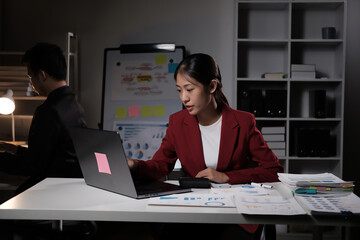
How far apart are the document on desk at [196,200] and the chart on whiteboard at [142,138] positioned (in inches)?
88.0

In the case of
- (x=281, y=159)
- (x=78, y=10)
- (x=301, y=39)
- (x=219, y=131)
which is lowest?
(x=281, y=159)

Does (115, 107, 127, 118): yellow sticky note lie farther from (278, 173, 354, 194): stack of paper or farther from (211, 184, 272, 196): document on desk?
(278, 173, 354, 194): stack of paper

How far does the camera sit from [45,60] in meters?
2.34

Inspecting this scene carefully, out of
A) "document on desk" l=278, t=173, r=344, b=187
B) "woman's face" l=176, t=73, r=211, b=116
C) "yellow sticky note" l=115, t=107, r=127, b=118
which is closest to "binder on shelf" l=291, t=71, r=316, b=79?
"yellow sticky note" l=115, t=107, r=127, b=118

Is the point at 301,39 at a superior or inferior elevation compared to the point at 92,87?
superior

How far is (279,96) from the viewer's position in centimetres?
359

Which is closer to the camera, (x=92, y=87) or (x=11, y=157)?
(x=11, y=157)

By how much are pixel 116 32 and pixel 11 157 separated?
7.02 feet

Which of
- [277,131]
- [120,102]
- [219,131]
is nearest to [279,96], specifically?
[277,131]

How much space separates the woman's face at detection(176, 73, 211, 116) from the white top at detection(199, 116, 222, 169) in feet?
0.42

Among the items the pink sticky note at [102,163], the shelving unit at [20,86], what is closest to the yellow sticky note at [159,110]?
the shelving unit at [20,86]

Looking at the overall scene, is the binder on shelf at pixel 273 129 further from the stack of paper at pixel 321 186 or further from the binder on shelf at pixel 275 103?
the stack of paper at pixel 321 186

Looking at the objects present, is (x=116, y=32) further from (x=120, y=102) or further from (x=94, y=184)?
(x=94, y=184)

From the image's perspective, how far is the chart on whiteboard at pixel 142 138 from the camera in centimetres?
374
